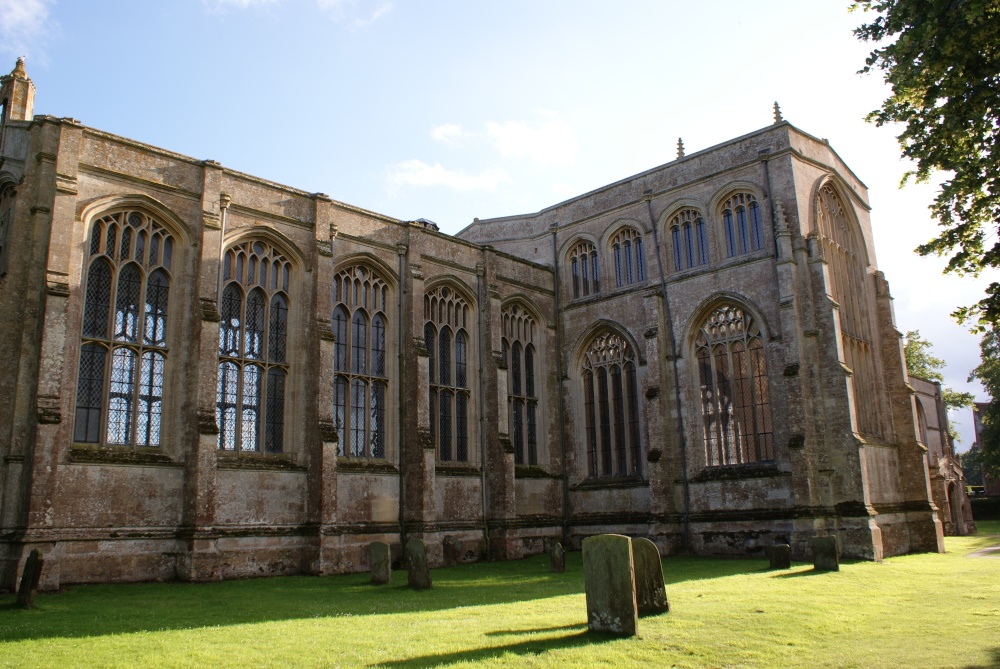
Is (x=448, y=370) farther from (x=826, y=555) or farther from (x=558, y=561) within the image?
(x=826, y=555)

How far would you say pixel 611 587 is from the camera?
9.55 meters

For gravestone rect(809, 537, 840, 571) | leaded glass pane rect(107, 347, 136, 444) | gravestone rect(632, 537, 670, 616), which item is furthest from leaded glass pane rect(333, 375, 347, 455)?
gravestone rect(809, 537, 840, 571)

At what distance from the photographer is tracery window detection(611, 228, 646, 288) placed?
2766 cm

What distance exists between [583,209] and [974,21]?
70.0ft

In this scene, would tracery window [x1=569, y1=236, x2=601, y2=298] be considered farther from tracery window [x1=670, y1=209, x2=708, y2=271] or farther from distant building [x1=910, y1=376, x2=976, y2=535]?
distant building [x1=910, y1=376, x2=976, y2=535]

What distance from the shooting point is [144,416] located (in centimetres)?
1850

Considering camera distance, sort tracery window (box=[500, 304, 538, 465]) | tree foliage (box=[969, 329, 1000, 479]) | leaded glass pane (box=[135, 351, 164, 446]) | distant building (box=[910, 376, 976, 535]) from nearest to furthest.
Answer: leaded glass pane (box=[135, 351, 164, 446]) → tracery window (box=[500, 304, 538, 465]) → distant building (box=[910, 376, 976, 535]) → tree foliage (box=[969, 329, 1000, 479])

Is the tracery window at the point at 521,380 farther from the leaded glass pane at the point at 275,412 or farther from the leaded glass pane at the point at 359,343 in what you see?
the leaded glass pane at the point at 275,412

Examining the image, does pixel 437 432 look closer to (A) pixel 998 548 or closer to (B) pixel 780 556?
(B) pixel 780 556

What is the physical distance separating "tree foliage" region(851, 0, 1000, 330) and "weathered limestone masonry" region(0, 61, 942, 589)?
1253 cm

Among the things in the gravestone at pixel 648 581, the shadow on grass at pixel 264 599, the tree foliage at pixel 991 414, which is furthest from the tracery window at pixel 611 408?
the tree foliage at pixel 991 414

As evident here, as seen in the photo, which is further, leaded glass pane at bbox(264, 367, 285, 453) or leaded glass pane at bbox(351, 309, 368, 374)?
leaded glass pane at bbox(351, 309, 368, 374)

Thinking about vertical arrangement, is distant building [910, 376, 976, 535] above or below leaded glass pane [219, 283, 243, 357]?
below

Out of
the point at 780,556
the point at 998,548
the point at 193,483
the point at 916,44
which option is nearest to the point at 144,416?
the point at 193,483
